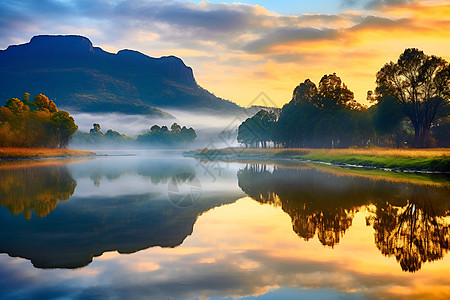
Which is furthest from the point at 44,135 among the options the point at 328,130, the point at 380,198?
the point at 380,198

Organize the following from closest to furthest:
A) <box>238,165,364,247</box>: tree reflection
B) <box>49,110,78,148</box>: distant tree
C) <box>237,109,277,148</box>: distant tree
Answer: <box>238,165,364,247</box>: tree reflection, <box>49,110,78,148</box>: distant tree, <box>237,109,277,148</box>: distant tree

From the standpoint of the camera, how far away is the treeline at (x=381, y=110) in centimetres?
7338

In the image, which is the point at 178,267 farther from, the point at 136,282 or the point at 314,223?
A: the point at 314,223

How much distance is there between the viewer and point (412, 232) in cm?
1214

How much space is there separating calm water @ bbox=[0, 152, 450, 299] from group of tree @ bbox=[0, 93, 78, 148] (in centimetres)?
8680

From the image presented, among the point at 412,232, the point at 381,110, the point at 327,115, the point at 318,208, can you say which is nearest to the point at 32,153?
the point at 327,115

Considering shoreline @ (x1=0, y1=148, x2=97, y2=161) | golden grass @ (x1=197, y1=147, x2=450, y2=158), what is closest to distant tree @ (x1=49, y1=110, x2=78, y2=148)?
shoreline @ (x1=0, y1=148, x2=97, y2=161)

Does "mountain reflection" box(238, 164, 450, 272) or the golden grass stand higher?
the golden grass

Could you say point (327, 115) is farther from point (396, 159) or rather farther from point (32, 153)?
point (32, 153)

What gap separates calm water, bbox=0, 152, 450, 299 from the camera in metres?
7.51

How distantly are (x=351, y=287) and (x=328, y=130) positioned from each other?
9076 centimetres

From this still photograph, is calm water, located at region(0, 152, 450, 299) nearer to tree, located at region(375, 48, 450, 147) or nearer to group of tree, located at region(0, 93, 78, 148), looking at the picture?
tree, located at region(375, 48, 450, 147)

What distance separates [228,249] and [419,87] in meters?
74.2

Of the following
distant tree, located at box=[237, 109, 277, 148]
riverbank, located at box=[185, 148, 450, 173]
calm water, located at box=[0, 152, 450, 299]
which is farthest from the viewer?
distant tree, located at box=[237, 109, 277, 148]
